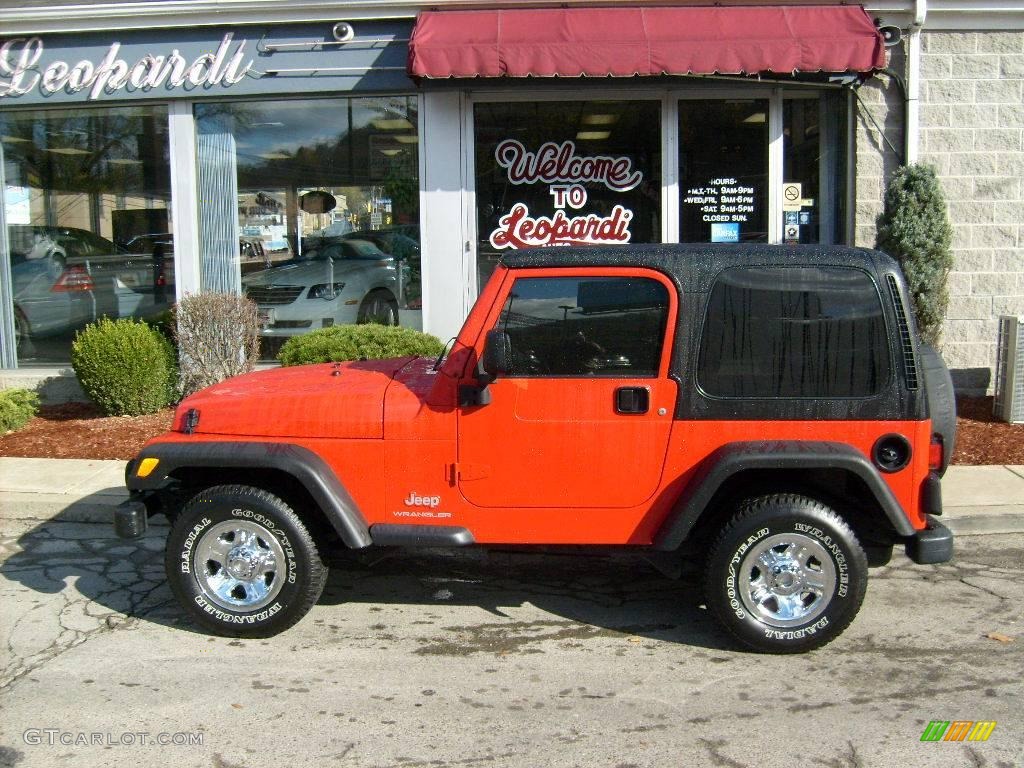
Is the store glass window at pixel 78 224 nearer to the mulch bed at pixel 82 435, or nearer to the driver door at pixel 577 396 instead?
the mulch bed at pixel 82 435

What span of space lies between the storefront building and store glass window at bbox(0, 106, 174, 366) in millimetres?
24

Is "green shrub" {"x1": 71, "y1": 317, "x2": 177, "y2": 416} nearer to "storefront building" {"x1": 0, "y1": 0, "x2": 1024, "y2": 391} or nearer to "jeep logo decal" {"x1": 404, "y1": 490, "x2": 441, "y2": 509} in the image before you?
"storefront building" {"x1": 0, "y1": 0, "x2": 1024, "y2": 391}

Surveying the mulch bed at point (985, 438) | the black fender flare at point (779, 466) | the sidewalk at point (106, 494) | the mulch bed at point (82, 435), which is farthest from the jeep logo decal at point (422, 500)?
the mulch bed at point (985, 438)

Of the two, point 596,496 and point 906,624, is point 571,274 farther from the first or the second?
point 906,624

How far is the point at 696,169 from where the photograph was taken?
1060 cm

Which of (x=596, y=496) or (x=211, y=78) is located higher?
(x=211, y=78)

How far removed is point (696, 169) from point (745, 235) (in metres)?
0.84

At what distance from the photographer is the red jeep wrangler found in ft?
15.6

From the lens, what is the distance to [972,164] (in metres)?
10.3

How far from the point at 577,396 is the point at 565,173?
20.3 ft

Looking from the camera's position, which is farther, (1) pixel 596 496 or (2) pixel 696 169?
(2) pixel 696 169

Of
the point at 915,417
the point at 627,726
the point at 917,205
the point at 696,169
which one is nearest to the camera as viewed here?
the point at 627,726

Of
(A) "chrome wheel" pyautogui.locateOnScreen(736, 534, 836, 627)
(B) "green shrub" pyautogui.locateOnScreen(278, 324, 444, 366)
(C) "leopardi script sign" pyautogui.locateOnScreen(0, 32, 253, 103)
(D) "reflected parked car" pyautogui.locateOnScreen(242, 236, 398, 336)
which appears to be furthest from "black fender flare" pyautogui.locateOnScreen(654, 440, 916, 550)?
(C) "leopardi script sign" pyautogui.locateOnScreen(0, 32, 253, 103)

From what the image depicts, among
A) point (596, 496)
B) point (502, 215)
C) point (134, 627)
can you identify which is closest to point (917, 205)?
point (502, 215)
